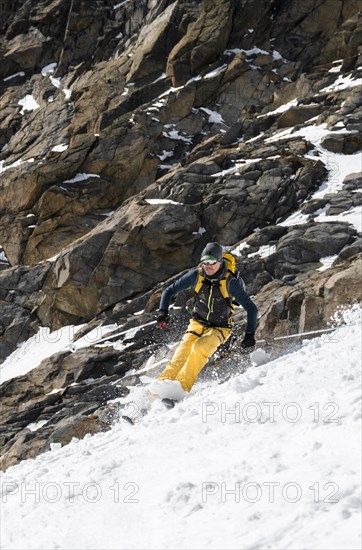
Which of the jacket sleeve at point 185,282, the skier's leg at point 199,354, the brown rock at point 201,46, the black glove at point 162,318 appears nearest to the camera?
the skier's leg at point 199,354

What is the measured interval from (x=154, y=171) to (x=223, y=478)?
41284mm

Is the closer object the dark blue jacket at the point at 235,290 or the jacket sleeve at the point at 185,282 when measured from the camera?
the dark blue jacket at the point at 235,290

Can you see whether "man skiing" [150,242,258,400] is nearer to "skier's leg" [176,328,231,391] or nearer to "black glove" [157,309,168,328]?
"skier's leg" [176,328,231,391]

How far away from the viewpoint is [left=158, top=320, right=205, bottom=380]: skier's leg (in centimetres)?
842

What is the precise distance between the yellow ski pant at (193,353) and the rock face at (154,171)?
6758 mm

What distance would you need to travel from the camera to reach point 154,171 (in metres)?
44.6

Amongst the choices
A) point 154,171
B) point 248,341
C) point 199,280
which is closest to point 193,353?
point 248,341

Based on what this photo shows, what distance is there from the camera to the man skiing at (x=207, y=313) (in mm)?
8305

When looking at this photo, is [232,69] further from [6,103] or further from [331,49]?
[6,103]

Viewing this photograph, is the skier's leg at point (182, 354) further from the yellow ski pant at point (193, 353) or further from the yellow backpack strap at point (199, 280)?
the yellow backpack strap at point (199, 280)

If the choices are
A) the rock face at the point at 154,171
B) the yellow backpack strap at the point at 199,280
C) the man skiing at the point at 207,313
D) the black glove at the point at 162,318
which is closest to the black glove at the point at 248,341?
the man skiing at the point at 207,313

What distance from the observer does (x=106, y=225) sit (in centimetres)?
3362

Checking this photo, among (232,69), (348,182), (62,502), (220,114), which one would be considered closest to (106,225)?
(348,182)

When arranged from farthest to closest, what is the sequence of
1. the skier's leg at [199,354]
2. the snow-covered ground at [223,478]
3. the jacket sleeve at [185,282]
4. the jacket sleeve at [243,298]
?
the jacket sleeve at [185,282]
the jacket sleeve at [243,298]
the skier's leg at [199,354]
the snow-covered ground at [223,478]
